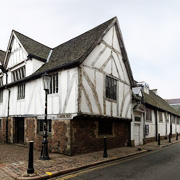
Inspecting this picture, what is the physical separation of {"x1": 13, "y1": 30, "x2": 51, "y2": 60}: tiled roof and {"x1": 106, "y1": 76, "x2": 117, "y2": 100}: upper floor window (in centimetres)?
519

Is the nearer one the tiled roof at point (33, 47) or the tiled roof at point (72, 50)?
the tiled roof at point (72, 50)

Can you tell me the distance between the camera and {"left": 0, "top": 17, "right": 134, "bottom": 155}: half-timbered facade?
9766 millimetres

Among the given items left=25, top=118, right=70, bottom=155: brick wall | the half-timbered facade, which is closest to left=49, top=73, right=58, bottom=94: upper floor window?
the half-timbered facade

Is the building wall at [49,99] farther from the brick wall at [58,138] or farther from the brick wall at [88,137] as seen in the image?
the brick wall at [88,137]

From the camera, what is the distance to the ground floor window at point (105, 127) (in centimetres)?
1169

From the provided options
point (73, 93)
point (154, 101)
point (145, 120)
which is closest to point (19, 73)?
point (73, 93)

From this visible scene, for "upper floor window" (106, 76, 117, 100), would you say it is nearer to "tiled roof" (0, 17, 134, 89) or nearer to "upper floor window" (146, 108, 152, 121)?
"tiled roof" (0, 17, 134, 89)

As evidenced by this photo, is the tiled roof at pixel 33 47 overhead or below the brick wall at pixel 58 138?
overhead

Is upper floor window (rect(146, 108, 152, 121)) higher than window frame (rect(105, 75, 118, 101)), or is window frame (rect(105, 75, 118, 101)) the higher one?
window frame (rect(105, 75, 118, 101))

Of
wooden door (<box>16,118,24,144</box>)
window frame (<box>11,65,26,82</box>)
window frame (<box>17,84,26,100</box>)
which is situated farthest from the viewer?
window frame (<box>11,65,26,82</box>)

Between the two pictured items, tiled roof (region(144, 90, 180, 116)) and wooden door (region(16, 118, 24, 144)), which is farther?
tiled roof (region(144, 90, 180, 116))

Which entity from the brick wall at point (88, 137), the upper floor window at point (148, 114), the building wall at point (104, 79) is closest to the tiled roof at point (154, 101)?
the upper floor window at point (148, 114)

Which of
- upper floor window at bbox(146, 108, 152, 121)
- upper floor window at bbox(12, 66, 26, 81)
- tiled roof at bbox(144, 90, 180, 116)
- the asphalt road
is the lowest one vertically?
the asphalt road

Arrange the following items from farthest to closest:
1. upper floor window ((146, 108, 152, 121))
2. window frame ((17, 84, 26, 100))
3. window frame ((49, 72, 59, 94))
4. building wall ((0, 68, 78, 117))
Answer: upper floor window ((146, 108, 152, 121)) < window frame ((17, 84, 26, 100)) < window frame ((49, 72, 59, 94)) < building wall ((0, 68, 78, 117))
